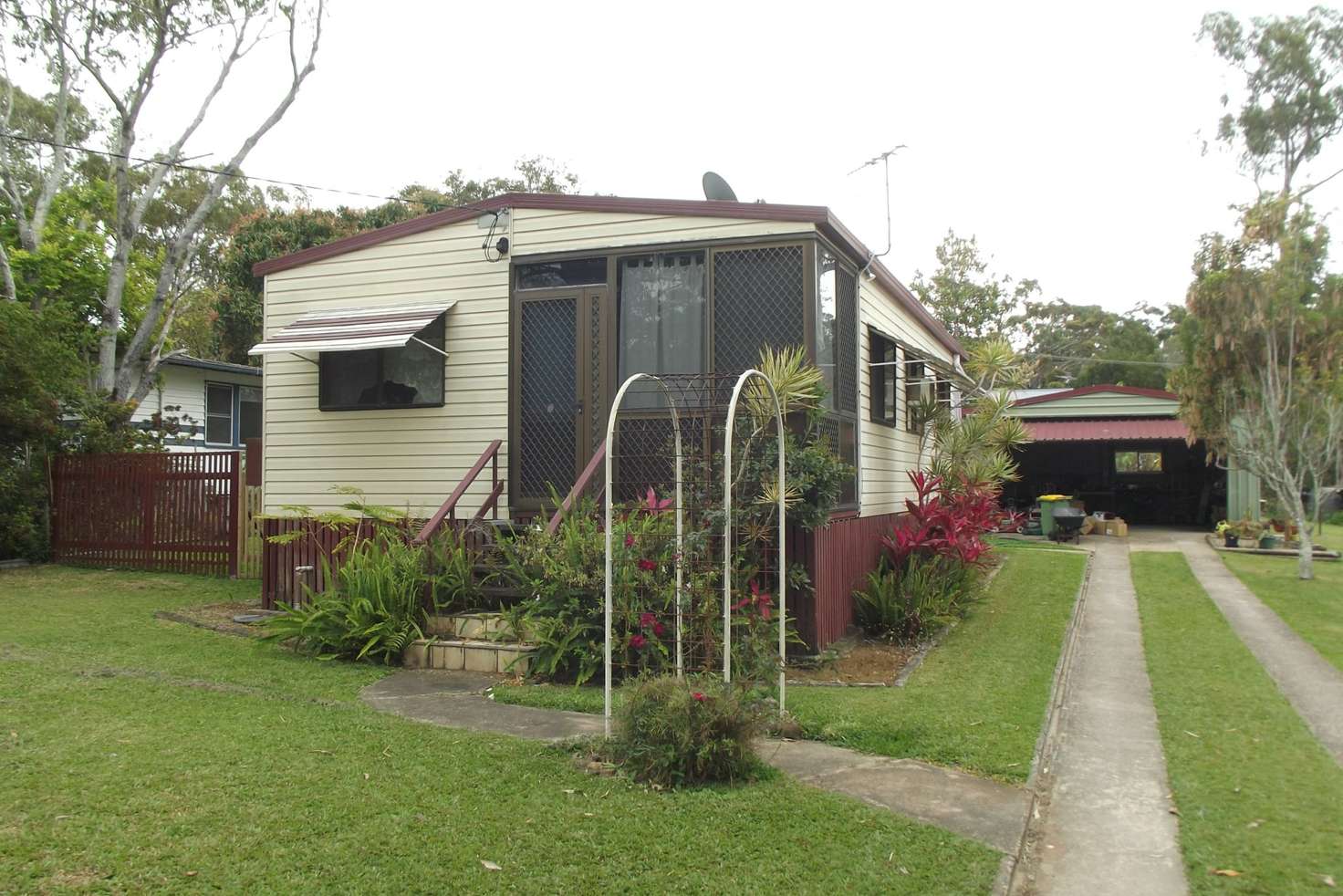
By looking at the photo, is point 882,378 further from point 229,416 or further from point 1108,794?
point 229,416

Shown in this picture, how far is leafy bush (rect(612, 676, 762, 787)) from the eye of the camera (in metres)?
4.67

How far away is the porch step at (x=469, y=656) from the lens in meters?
7.21

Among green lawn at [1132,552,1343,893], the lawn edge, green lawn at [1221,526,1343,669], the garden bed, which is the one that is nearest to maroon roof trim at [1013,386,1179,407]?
the garden bed

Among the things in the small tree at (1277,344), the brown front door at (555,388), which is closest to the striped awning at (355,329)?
the brown front door at (555,388)

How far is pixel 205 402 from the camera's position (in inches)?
854

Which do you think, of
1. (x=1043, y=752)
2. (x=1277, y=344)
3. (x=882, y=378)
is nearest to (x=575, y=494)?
(x=1043, y=752)

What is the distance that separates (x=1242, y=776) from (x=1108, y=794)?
810mm

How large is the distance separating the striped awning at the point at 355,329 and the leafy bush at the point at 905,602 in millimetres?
4878

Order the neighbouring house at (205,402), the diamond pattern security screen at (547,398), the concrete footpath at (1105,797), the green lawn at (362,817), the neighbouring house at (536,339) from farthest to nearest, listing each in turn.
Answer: the neighbouring house at (205,402) → the diamond pattern security screen at (547,398) → the neighbouring house at (536,339) → the concrete footpath at (1105,797) → the green lawn at (362,817)

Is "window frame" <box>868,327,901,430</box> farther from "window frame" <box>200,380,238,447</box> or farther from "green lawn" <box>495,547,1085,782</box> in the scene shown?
"window frame" <box>200,380,238,447</box>

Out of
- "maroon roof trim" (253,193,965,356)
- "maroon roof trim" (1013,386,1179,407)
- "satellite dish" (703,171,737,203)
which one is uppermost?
"satellite dish" (703,171,737,203)

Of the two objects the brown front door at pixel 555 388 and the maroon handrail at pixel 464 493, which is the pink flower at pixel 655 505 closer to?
the brown front door at pixel 555 388

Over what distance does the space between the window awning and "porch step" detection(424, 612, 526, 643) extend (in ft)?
53.2

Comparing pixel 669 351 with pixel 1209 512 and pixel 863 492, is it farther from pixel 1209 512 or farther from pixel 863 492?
pixel 1209 512
